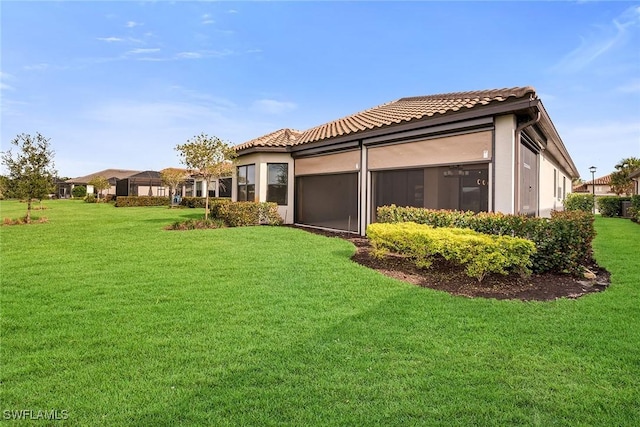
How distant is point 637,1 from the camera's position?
8555 mm

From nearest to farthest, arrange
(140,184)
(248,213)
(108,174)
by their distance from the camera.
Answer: (248,213) < (140,184) < (108,174)

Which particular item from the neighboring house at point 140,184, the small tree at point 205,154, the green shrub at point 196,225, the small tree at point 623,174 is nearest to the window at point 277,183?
the small tree at point 205,154

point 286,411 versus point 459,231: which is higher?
point 459,231

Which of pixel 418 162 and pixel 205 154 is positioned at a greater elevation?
pixel 205 154

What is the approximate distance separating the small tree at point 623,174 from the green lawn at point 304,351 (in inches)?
1482

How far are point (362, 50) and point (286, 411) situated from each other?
1391cm

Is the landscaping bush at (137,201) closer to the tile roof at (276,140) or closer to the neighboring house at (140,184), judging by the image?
the neighboring house at (140,184)

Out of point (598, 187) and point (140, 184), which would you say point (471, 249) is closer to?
point (140, 184)

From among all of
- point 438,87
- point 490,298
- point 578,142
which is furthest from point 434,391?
point 578,142

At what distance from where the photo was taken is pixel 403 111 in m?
Result: 11.8

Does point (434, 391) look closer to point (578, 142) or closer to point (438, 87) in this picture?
point (438, 87)

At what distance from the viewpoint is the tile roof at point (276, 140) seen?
585 inches

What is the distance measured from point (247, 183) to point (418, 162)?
8.72 meters

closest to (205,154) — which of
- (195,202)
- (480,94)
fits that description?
(480,94)
